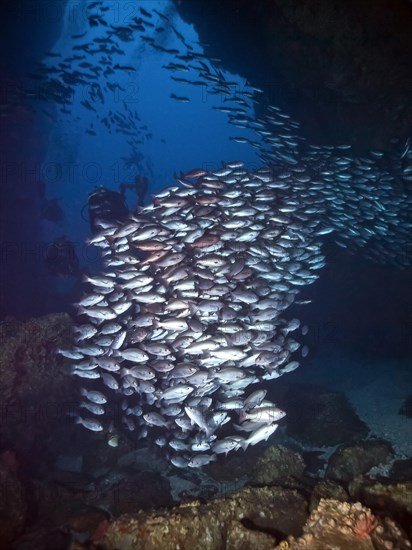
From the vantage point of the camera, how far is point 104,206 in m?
14.2

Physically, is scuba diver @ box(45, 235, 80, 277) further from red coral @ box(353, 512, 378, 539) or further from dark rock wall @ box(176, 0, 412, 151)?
red coral @ box(353, 512, 378, 539)

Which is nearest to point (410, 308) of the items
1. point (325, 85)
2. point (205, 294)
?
point (325, 85)

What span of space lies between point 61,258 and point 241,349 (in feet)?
41.6

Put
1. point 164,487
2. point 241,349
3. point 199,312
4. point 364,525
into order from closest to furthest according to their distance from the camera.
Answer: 1. point 364,525
2. point 241,349
3. point 199,312
4. point 164,487

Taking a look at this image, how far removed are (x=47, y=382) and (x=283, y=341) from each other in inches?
247

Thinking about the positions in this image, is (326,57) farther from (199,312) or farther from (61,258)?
(61,258)

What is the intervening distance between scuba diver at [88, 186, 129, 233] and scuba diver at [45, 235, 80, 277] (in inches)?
121

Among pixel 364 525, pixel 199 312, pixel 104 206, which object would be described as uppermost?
pixel 364 525

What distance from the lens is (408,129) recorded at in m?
12.3

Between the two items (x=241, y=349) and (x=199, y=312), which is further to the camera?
(x=199, y=312)

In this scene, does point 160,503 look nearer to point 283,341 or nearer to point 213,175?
point 283,341

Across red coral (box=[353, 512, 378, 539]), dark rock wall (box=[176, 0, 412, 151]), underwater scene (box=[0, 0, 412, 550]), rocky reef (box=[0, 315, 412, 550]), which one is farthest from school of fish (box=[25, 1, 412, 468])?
dark rock wall (box=[176, 0, 412, 151])

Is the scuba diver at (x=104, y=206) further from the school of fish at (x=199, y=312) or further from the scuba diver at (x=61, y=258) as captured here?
the school of fish at (x=199, y=312)

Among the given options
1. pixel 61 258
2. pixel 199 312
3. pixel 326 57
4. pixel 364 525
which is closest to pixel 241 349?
pixel 199 312
